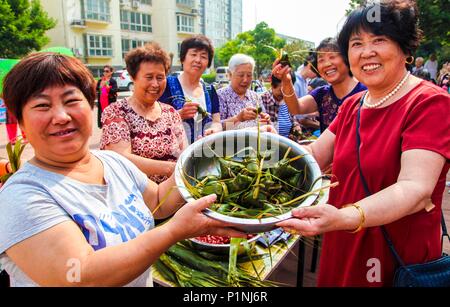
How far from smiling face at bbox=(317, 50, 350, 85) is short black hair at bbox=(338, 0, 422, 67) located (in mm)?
1133

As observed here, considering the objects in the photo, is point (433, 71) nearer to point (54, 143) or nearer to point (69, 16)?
point (54, 143)

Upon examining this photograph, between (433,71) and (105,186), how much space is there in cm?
1329

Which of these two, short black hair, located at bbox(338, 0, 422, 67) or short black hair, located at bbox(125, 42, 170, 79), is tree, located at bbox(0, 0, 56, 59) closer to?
short black hair, located at bbox(125, 42, 170, 79)

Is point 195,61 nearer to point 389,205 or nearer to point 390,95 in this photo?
point 390,95

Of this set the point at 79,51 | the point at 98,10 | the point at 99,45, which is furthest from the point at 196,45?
the point at 98,10

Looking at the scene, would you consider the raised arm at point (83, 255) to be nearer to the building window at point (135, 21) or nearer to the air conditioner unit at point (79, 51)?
the air conditioner unit at point (79, 51)

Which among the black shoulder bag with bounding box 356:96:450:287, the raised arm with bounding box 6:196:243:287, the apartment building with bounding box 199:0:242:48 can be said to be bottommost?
the black shoulder bag with bounding box 356:96:450:287

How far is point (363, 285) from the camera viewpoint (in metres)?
1.56

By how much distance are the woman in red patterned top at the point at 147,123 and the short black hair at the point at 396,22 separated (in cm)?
149

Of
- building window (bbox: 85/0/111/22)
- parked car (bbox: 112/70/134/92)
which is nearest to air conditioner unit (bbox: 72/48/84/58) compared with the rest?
building window (bbox: 85/0/111/22)

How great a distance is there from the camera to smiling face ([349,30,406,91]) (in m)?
1.49

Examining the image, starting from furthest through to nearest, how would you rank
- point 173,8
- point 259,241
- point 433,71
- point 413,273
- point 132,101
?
point 173,8 → point 433,71 → point 132,101 → point 259,241 → point 413,273

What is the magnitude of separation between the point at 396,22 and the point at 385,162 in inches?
24.9
